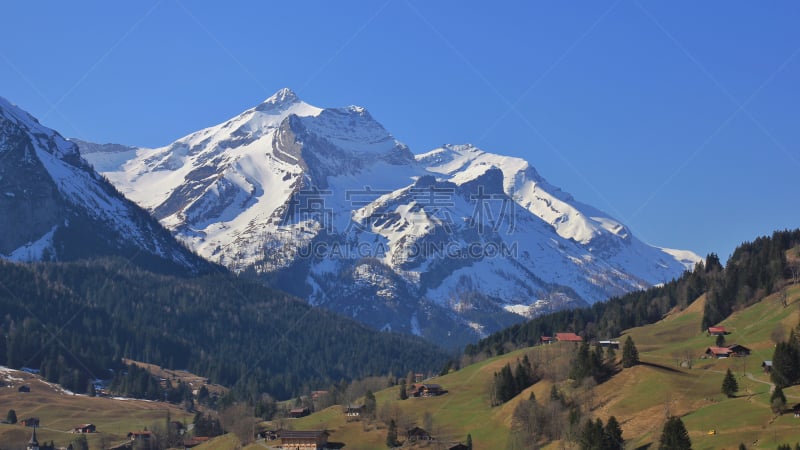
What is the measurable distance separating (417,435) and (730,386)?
50.7 meters

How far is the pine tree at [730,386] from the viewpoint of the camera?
15200 cm

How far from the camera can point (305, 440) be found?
17862 centimetres

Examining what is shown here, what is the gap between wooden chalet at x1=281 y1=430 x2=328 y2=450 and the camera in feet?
583

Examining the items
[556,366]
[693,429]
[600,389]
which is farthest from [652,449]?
[556,366]

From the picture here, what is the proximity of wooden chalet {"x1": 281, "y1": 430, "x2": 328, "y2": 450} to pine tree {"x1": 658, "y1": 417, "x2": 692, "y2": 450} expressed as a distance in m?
65.6

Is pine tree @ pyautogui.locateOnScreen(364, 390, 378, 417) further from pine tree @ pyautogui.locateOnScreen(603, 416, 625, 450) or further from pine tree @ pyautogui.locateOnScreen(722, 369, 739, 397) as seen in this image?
pine tree @ pyautogui.locateOnScreen(722, 369, 739, 397)

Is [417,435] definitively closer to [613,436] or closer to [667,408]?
[667,408]

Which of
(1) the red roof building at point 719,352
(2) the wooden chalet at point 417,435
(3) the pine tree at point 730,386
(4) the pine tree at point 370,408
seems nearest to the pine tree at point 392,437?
(2) the wooden chalet at point 417,435

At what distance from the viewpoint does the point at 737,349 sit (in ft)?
600

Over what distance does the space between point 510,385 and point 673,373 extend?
103ft

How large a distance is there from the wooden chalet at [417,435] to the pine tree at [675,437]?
171 feet

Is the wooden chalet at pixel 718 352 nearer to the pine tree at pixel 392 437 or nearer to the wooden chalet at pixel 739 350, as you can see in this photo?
the wooden chalet at pixel 739 350

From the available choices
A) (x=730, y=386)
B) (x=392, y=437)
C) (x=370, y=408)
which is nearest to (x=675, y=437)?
(x=730, y=386)

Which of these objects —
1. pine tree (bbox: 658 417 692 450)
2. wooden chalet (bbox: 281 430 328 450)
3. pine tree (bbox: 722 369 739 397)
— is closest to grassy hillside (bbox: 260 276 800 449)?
pine tree (bbox: 722 369 739 397)
